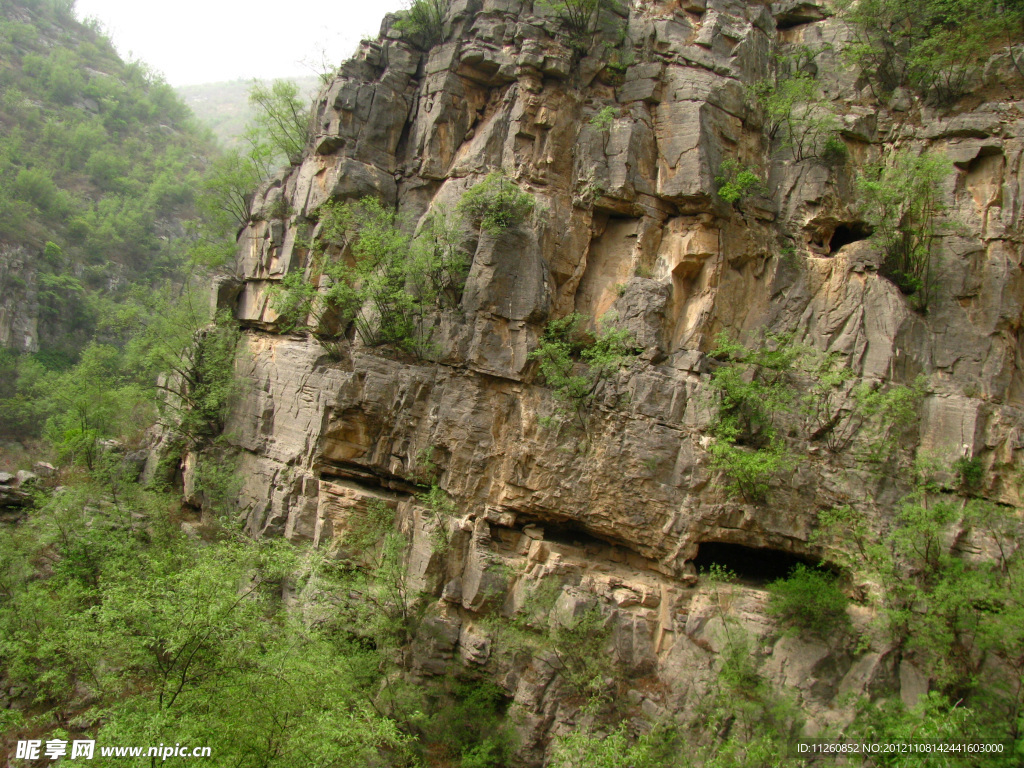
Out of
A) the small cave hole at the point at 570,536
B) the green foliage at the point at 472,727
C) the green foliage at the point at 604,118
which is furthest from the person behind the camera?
the green foliage at the point at 604,118

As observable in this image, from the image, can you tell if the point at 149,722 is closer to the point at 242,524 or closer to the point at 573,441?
the point at 242,524

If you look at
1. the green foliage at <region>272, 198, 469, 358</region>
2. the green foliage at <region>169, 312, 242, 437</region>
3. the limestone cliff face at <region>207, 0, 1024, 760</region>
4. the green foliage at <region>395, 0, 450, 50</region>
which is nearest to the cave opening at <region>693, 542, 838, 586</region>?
the limestone cliff face at <region>207, 0, 1024, 760</region>

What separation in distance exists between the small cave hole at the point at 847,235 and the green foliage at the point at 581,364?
8.26m

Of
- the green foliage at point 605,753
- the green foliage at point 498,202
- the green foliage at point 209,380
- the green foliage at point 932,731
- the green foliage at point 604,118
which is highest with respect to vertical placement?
the green foliage at point 604,118

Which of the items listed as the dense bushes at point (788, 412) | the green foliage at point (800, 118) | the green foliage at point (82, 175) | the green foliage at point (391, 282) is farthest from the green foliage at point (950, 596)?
the green foliage at point (82, 175)

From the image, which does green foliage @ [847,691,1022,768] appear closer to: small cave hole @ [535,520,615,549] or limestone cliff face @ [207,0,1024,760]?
limestone cliff face @ [207,0,1024,760]

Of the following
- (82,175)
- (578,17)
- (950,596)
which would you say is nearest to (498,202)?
(578,17)

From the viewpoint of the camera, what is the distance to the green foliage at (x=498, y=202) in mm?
18438

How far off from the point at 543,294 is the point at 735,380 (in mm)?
6349

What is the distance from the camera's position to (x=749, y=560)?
718 inches

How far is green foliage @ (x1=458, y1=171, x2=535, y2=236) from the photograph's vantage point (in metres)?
18.4

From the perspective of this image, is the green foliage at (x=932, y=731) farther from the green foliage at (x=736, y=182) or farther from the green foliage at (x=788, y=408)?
the green foliage at (x=736, y=182)

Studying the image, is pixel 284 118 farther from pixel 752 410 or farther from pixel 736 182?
pixel 752 410

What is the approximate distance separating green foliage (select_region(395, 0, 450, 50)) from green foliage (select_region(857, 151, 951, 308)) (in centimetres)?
1618
